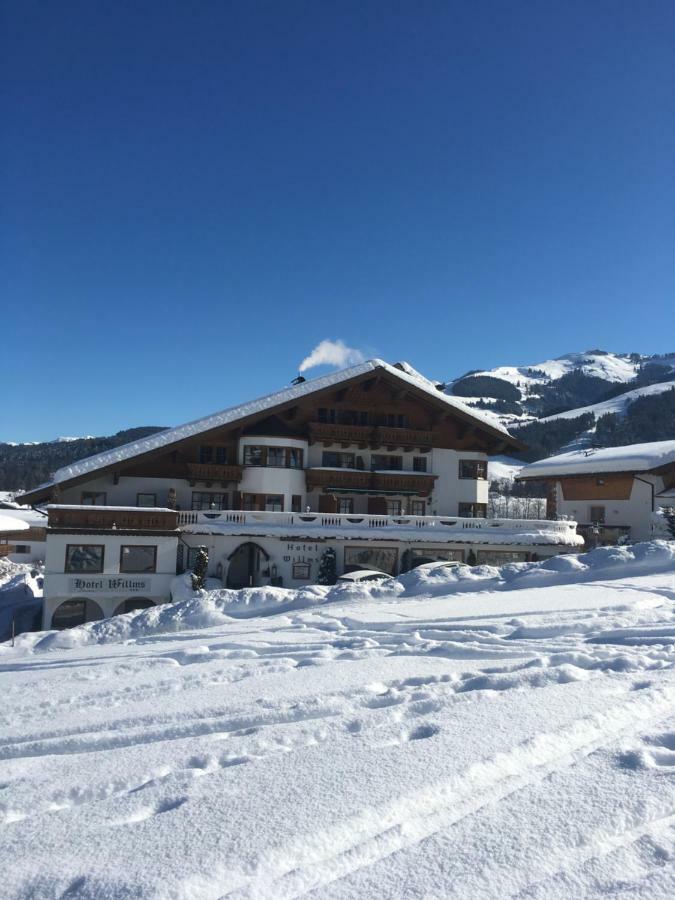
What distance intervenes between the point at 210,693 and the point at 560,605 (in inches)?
354

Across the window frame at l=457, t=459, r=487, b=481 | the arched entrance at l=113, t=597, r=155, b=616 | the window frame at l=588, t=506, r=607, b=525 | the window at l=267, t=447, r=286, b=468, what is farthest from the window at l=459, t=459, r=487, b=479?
the arched entrance at l=113, t=597, r=155, b=616

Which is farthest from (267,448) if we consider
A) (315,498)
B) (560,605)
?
(560,605)

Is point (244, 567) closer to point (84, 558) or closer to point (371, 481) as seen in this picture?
point (84, 558)

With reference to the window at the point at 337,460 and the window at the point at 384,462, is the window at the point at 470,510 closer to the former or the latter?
the window at the point at 384,462

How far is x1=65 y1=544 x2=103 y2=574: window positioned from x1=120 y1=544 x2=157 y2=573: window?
0.91 meters

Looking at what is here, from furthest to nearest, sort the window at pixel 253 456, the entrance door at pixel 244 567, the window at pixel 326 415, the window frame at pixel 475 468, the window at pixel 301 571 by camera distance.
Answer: the window frame at pixel 475 468, the window at pixel 326 415, the window at pixel 253 456, the entrance door at pixel 244 567, the window at pixel 301 571

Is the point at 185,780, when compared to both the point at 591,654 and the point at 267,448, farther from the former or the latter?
the point at 267,448

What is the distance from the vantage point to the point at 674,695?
7395 mm

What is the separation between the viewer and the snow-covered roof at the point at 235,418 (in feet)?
98.3

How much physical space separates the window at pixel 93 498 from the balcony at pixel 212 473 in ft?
13.6

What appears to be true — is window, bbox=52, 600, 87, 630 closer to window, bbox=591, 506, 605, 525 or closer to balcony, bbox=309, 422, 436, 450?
balcony, bbox=309, 422, 436, 450

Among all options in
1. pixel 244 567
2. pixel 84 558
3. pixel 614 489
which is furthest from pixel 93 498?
pixel 614 489

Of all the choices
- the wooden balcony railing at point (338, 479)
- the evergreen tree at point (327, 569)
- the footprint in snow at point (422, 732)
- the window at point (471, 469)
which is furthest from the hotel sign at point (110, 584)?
the footprint in snow at point (422, 732)

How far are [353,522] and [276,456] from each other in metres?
5.66
